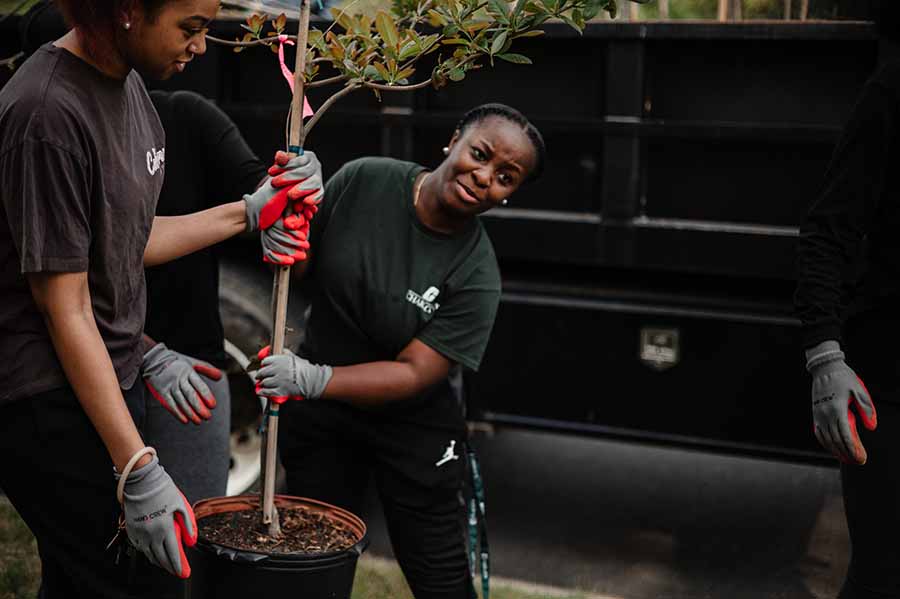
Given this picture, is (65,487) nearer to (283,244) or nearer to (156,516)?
(156,516)

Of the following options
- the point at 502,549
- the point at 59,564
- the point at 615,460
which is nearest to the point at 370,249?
the point at 59,564

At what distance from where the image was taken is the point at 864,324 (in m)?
2.55

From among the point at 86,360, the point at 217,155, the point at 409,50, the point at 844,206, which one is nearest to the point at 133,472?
the point at 86,360

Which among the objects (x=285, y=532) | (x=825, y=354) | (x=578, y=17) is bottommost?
(x=285, y=532)

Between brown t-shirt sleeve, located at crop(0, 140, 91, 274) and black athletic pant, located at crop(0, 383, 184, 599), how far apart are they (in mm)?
267

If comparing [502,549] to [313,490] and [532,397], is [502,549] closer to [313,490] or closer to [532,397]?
[532,397]

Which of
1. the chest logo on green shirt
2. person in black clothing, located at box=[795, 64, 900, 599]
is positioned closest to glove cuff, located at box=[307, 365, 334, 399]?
the chest logo on green shirt

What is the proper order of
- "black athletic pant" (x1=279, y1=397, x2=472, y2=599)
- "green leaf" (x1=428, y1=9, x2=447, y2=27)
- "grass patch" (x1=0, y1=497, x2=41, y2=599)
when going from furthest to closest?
"grass patch" (x1=0, y1=497, x2=41, y2=599), "black athletic pant" (x1=279, y1=397, x2=472, y2=599), "green leaf" (x1=428, y1=9, x2=447, y2=27)

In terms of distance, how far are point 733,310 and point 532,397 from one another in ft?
2.40

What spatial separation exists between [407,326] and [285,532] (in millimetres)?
674

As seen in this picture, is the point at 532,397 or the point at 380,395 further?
the point at 532,397

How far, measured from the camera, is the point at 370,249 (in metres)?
2.85

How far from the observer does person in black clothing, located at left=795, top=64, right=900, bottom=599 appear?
8.04 ft

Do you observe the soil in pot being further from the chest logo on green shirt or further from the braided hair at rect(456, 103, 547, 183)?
the braided hair at rect(456, 103, 547, 183)
